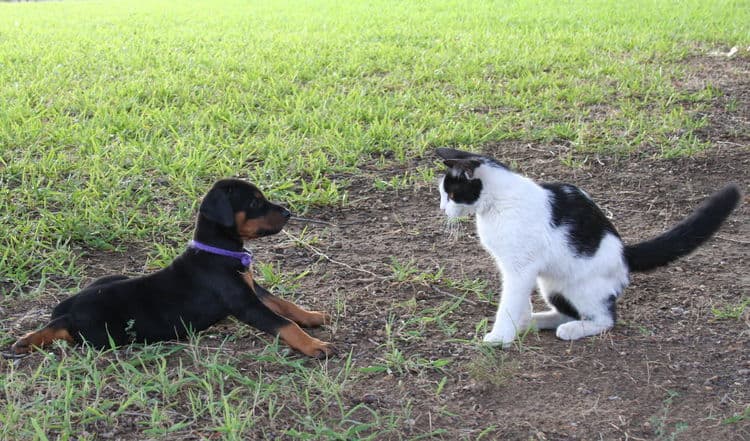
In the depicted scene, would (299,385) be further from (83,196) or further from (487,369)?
(83,196)

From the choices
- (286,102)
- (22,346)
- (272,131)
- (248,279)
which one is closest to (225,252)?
(248,279)

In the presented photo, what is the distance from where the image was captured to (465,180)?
139 inches

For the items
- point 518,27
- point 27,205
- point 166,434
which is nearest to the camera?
point 166,434

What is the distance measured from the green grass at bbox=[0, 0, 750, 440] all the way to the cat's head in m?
0.54

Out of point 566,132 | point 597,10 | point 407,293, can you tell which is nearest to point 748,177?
point 566,132

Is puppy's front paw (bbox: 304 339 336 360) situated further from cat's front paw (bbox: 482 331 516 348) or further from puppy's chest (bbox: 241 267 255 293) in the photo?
cat's front paw (bbox: 482 331 516 348)

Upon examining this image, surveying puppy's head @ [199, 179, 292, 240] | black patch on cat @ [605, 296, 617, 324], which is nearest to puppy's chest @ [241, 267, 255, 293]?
puppy's head @ [199, 179, 292, 240]

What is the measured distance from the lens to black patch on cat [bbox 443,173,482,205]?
11.5 ft

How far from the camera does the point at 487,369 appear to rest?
10.6 feet

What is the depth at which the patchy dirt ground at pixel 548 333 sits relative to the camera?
2.95 m

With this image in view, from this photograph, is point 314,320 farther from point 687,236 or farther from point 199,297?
point 687,236

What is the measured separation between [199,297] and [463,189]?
1233 millimetres

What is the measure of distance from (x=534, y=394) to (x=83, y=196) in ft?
9.96

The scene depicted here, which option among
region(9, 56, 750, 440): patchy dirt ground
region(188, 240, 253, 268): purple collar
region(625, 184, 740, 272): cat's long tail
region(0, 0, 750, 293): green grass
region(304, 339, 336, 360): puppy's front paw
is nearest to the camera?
region(9, 56, 750, 440): patchy dirt ground
